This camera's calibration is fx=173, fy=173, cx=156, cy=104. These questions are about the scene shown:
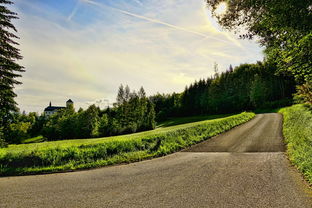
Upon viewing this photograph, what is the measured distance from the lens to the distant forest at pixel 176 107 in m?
43.6

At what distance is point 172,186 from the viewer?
16.2 ft

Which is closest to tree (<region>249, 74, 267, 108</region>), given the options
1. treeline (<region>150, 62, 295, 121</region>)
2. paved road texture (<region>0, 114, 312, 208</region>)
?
treeline (<region>150, 62, 295, 121</region>)

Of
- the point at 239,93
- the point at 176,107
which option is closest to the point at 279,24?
the point at 239,93

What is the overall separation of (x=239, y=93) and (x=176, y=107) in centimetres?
2720

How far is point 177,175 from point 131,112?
42.9m

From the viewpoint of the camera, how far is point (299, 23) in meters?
6.06

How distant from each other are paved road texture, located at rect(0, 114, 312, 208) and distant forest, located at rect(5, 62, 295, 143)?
30277 mm

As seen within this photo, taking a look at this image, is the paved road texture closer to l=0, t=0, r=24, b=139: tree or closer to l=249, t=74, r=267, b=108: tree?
l=0, t=0, r=24, b=139: tree

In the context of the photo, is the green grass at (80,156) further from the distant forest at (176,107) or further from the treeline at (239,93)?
the treeline at (239,93)

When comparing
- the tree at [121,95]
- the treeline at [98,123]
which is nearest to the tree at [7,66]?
the treeline at [98,123]

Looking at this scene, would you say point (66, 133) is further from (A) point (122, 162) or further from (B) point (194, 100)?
(B) point (194, 100)

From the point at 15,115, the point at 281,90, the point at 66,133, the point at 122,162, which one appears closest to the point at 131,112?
the point at 66,133

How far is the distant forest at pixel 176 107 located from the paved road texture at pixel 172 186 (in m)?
30.3

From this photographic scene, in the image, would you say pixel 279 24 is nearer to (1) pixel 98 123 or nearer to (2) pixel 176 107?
(1) pixel 98 123
